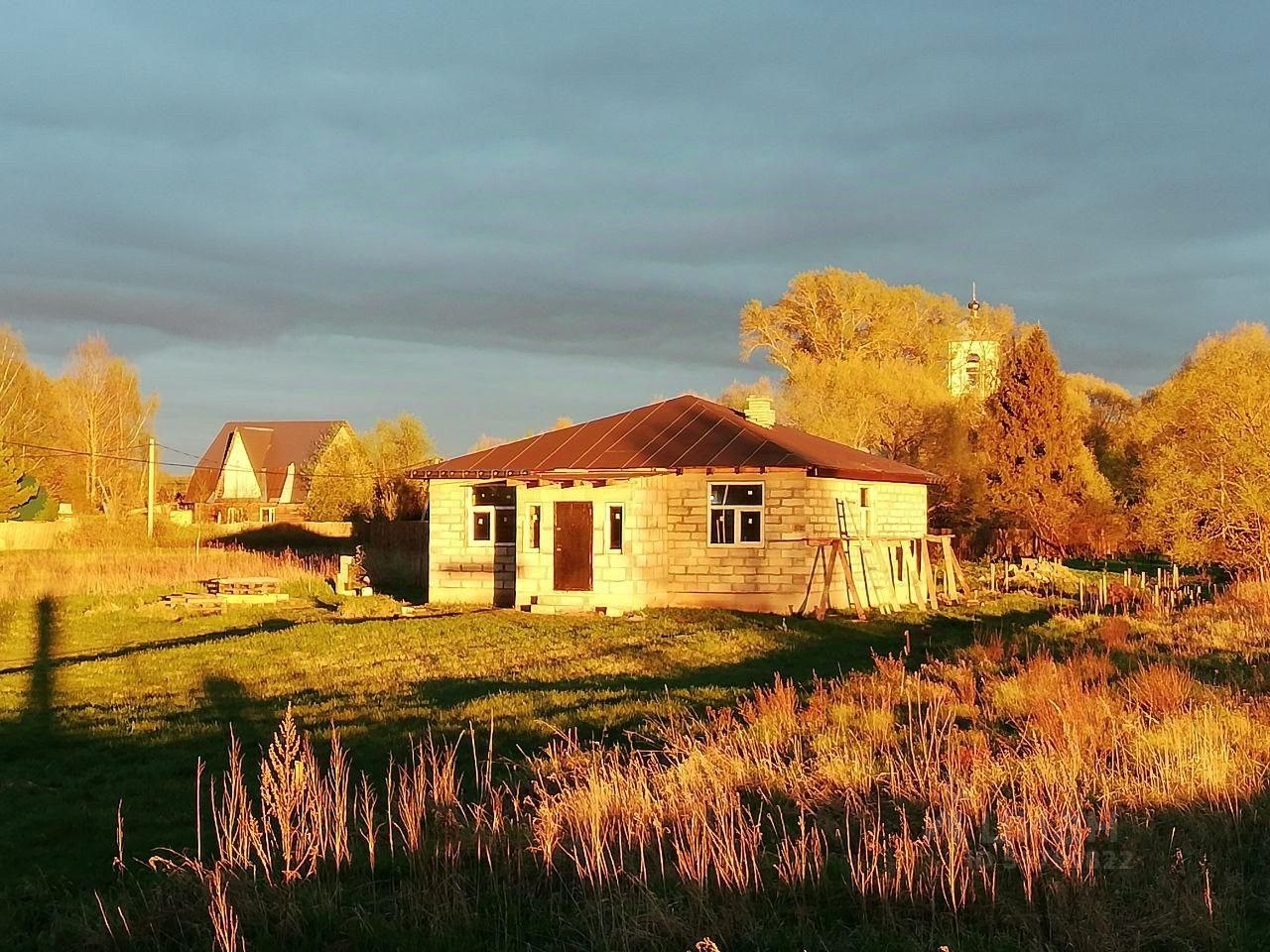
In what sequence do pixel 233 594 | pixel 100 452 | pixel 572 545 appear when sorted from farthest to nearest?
pixel 100 452, pixel 233 594, pixel 572 545

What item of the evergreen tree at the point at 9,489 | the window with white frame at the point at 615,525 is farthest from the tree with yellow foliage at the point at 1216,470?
the evergreen tree at the point at 9,489

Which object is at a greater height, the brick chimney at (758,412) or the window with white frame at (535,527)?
the brick chimney at (758,412)

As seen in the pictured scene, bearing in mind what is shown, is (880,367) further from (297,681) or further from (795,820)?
(795,820)

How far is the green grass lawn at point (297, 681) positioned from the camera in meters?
8.22

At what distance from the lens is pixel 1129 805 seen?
655 centimetres

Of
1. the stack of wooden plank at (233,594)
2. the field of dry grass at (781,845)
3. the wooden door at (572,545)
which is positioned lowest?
the field of dry grass at (781,845)

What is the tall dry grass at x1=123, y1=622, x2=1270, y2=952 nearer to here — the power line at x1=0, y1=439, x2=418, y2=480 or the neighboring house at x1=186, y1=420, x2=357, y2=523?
the power line at x1=0, y1=439, x2=418, y2=480

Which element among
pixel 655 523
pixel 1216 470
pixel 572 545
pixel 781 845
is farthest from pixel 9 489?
pixel 781 845

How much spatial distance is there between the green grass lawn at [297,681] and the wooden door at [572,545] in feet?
4.02

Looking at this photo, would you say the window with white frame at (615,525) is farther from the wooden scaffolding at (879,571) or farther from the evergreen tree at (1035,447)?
the evergreen tree at (1035,447)

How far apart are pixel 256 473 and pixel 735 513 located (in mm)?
45846

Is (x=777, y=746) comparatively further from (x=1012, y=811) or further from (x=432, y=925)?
(x=432, y=925)

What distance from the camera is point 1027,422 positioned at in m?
37.1

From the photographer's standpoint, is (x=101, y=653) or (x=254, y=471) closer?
(x=101, y=653)
